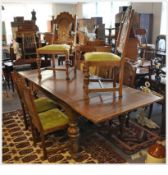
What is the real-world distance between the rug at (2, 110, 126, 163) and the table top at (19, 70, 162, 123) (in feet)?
1.93

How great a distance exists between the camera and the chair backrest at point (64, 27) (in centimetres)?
362

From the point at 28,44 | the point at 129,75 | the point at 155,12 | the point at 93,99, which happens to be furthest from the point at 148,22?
the point at 93,99

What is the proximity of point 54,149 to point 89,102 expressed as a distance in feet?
2.45

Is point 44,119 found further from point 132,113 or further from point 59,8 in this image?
point 59,8

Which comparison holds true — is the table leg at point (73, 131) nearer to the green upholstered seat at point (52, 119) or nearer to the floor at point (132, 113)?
the green upholstered seat at point (52, 119)

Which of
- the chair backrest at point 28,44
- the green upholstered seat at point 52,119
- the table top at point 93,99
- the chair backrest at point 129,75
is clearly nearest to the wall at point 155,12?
the chair backrest at point 28,44

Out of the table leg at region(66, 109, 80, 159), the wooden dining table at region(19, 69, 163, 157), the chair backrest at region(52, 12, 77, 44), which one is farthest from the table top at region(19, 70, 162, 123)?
the chair backrest at region(52, 12, 77, 44)

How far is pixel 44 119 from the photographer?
2434 mm

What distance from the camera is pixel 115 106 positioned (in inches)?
83.4

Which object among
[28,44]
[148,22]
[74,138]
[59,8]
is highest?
[59,8]

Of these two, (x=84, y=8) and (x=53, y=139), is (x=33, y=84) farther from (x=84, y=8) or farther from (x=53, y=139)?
(x=84, y=8)

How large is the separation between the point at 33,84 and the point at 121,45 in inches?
47.9

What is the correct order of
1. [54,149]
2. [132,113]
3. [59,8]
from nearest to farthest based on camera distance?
[54,149], [132,113], [59,8]

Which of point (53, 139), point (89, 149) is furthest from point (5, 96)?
point (89, 149)
